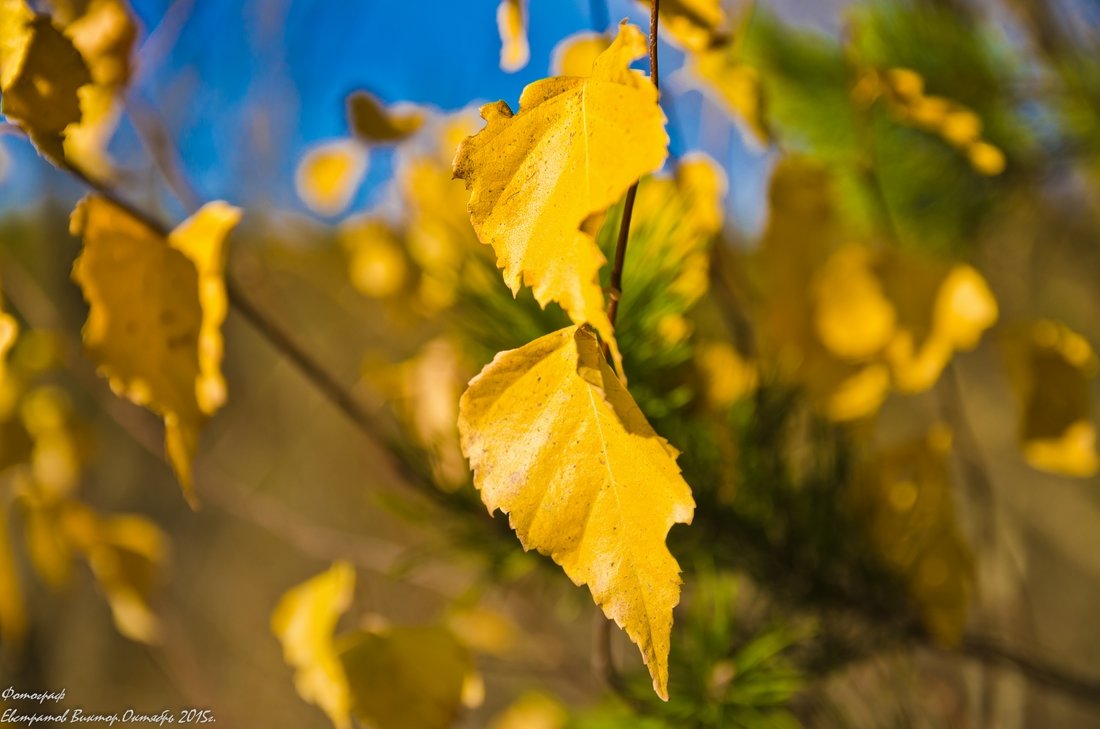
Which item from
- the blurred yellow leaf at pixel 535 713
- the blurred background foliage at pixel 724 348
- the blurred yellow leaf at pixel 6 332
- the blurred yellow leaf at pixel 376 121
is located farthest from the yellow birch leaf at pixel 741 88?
the blurred yellow leaf at pixel 535 713

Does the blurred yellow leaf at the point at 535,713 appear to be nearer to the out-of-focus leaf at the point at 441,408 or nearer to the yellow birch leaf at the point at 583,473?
the out-of-focus leaf at the point at 441,408

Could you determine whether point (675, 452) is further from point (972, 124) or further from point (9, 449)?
point (9, 449)

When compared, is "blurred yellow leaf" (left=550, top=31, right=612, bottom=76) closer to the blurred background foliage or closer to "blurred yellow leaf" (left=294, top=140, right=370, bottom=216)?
the blurred background foliage

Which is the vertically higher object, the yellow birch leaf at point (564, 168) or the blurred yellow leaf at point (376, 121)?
the yellow birch leaf at point (564, 168)

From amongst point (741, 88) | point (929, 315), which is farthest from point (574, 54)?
point (929, 315)

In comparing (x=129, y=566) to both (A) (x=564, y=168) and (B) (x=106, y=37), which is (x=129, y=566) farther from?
(A) (x=564, y=168)

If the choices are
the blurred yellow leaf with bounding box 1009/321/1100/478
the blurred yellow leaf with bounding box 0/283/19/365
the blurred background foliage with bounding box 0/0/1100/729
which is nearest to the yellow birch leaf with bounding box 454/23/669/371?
the blurred background foliage with bounding box 0/0/1100/729

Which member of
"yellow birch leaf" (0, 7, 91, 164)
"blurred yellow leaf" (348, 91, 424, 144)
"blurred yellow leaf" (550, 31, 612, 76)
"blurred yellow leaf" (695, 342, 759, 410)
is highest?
"yellow birch leaf" (0, 7, 91, 164)
